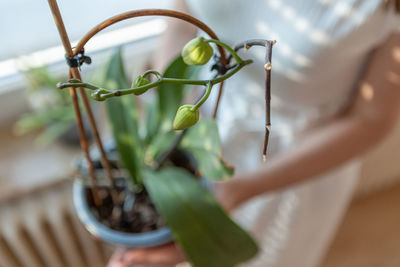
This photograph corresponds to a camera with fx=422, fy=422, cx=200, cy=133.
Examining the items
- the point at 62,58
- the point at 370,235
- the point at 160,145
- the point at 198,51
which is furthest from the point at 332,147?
the point at 370,235

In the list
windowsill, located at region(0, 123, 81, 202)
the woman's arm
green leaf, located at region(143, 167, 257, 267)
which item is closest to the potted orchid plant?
green leaf, located at region(143, 167, 257, 267)

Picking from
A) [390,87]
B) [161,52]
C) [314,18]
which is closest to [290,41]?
[314,18]

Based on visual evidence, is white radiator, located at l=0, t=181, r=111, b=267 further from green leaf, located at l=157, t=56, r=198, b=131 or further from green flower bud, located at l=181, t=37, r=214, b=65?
green flower bud, located at l=181, t=37, r=214, b=65

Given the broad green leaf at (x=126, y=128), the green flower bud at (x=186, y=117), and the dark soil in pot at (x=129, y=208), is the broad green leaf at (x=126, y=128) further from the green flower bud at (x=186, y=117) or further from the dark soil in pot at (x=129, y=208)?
the green flower bud at (x=186, y=117)

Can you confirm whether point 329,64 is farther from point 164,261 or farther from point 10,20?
point 10,20

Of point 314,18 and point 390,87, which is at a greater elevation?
point 314,18

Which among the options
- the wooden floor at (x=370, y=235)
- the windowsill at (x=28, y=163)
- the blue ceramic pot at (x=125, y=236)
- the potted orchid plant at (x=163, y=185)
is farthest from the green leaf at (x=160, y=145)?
the wooden floor at (x=370, y=235)

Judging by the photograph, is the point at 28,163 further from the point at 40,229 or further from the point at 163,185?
the point at 163,185
